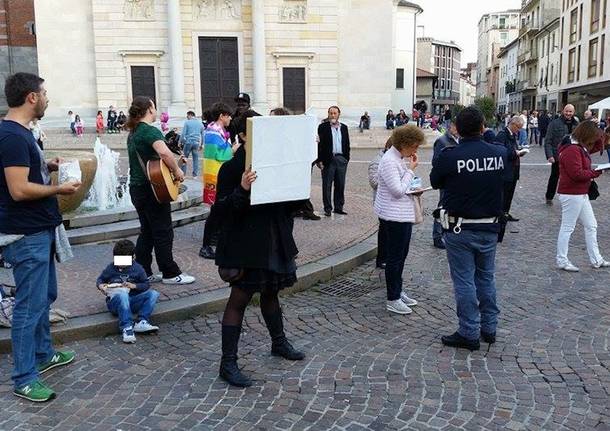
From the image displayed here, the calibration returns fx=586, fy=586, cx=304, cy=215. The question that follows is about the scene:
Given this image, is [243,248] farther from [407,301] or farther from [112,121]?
[112,121]

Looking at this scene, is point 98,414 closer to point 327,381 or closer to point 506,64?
point 327,381

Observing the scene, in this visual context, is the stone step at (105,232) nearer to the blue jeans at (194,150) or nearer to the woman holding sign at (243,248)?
the woman holding sign at (243,248)

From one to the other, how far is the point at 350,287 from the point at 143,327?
2.47 metres

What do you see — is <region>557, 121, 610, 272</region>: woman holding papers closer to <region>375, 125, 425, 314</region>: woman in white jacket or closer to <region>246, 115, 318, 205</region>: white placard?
<region>375, 125, 425, 314</region>: woman in white jacket

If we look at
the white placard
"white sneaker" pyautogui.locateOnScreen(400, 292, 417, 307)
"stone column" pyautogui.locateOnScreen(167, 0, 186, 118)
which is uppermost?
"stone column" pyautogui.locateOnScreen(167, 0, 186, 118)

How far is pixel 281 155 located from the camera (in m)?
3.88

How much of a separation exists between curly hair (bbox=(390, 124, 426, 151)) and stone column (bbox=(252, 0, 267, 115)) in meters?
28.7

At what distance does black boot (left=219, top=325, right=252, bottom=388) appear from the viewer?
13.5 feet

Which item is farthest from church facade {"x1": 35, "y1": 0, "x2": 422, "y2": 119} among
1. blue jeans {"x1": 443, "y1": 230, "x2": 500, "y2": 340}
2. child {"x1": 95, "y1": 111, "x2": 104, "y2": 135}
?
blue jeans {"x1": 443, "y1": 230, "x2": 500, "y2": 340}

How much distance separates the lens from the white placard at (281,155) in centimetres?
376

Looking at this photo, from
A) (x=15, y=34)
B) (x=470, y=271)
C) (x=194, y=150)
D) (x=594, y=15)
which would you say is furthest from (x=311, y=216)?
(x=594, y=15)

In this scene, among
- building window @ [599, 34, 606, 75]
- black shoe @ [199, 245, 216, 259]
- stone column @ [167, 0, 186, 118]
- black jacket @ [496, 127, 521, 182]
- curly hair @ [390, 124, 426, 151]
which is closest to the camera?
curly hair @ [390, 124, 426, 151]

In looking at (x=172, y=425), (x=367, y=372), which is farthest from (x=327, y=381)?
(x=172, y=425)

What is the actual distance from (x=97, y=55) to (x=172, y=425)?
34183mm
